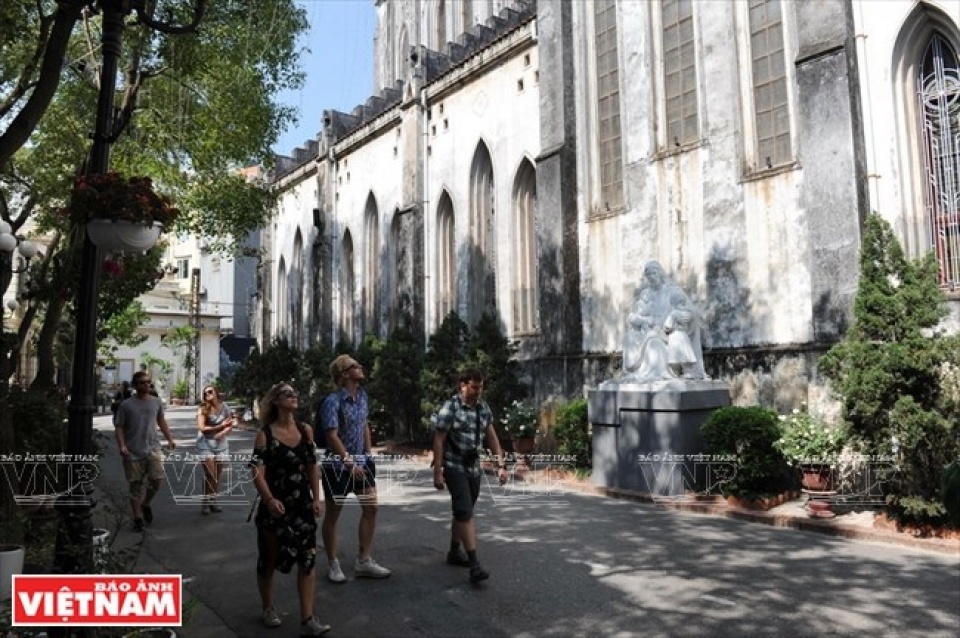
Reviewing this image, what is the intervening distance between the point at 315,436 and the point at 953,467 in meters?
4.68

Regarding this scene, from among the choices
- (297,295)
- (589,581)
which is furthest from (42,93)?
(297,295)

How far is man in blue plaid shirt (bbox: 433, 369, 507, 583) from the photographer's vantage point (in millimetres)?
6086

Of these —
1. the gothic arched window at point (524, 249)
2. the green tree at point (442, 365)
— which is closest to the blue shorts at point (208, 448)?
the green tree at point (442, 365)

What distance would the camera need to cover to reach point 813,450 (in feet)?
31.0

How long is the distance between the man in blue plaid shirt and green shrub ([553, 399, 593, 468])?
270 inches

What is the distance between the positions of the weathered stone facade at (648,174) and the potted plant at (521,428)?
118cm

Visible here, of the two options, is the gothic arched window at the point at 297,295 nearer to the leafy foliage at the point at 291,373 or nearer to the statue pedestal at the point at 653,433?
the leafy foliage at the point at 291,373

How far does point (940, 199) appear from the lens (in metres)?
10.9

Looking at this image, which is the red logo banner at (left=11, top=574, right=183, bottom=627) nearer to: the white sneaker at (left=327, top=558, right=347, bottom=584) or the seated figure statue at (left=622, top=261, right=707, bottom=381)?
the white sneaker at (left=327, top=558, right=347, bottom=584)

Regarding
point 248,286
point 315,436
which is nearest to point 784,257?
point 315,436

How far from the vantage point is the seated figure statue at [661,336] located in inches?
445

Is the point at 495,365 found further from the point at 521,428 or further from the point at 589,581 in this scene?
the point at 589,581

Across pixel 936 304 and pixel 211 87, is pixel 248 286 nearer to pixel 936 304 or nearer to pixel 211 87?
pixel 211 87

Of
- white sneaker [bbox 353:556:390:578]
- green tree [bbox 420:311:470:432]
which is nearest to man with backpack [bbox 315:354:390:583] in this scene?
white sneaker [bbox 353:556:390:578]
